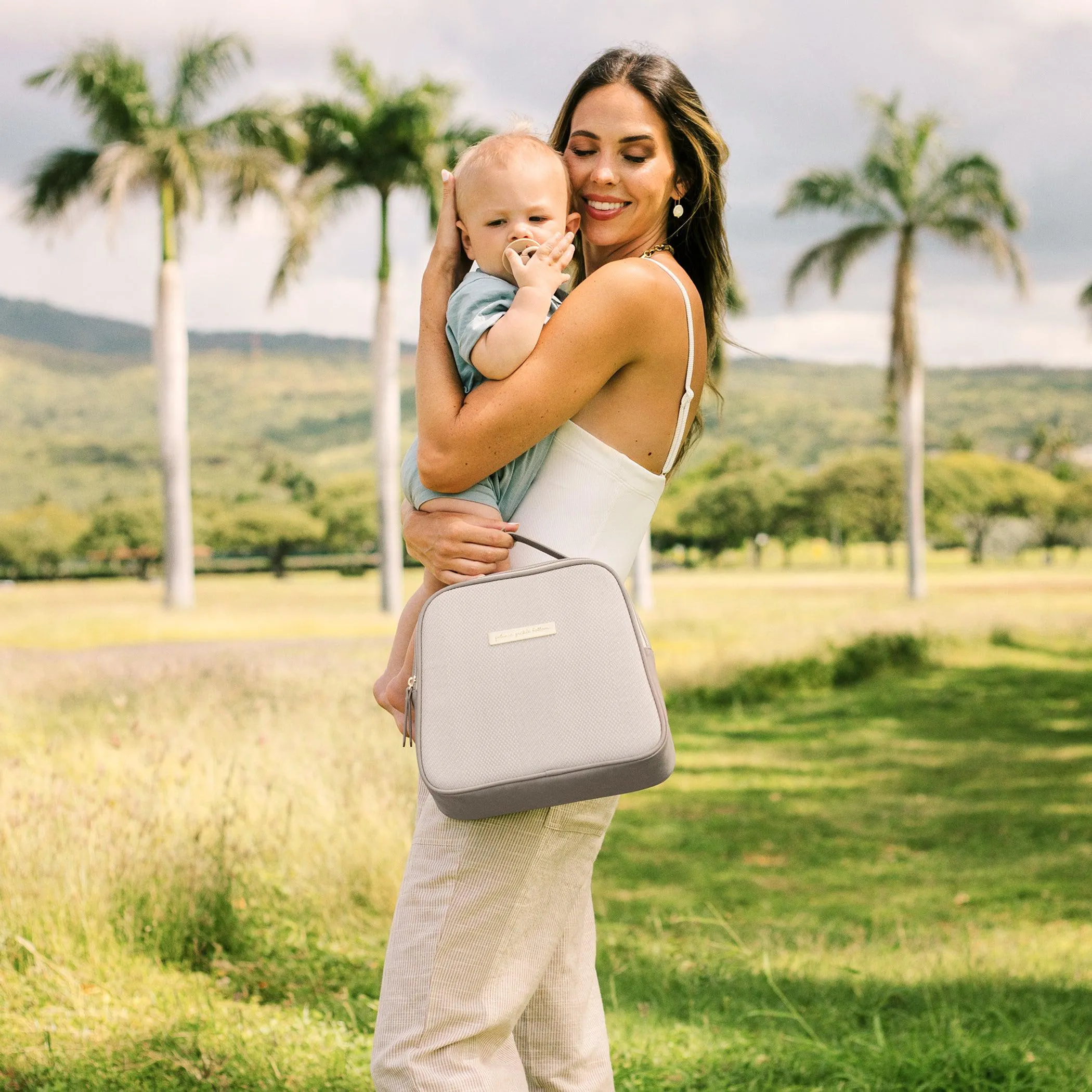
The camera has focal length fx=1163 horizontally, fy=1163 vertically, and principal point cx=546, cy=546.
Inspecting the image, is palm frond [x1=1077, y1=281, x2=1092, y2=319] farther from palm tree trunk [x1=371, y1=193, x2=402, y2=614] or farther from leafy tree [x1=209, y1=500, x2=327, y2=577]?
leafy tree [x1=209, y1=500, x2=327, y2=577]

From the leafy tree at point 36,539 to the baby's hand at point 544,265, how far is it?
154 feet

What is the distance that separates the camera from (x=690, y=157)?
5.65 ft

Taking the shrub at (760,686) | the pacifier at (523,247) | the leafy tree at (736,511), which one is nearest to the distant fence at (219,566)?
the shrub at (760,686)

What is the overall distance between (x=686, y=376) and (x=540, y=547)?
12.1 inches

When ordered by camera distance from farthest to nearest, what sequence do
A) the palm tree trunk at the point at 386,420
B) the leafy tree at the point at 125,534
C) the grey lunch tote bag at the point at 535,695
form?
the leafy tree at the point at 125,534 → the palm tree trunk at the point at 386,420 → the grey lunch tote bag at the point at 535,695

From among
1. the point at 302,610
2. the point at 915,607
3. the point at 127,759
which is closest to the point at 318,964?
the point at 127,759

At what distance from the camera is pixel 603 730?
135cm

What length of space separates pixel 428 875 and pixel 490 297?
0.74 meters

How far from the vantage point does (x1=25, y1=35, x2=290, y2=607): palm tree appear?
68.8 feet

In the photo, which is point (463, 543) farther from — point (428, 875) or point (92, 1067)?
point (92, 1067)

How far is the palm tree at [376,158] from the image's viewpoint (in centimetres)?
2136

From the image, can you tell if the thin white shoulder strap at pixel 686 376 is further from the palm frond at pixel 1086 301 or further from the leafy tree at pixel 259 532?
the leafy tree at pixel 259 532

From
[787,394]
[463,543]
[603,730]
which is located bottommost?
[603,730]

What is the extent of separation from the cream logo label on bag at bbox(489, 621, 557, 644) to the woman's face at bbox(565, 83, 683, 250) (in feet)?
2.03
